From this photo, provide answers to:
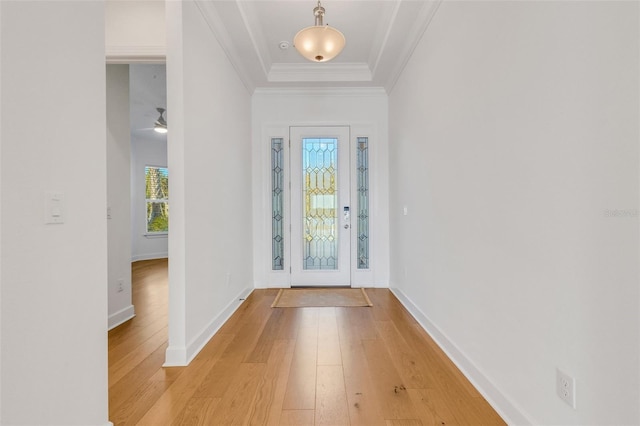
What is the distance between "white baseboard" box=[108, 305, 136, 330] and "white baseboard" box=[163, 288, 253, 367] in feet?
3.31

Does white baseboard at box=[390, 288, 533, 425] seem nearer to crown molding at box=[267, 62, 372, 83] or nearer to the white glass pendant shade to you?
the white glass pendant shade

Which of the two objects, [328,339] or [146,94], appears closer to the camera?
[328,339]

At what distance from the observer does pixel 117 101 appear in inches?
114

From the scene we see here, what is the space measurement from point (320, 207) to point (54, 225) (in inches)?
128

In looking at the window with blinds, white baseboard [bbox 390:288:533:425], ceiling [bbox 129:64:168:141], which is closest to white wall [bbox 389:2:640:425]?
white baseboard [bbox 390:288:533:425]

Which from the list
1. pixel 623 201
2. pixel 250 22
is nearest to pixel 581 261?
pixel 623 201

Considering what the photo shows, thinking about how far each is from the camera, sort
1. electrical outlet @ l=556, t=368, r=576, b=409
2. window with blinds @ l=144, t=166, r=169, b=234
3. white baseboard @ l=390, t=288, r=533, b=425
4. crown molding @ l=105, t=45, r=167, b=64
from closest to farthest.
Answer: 1. electrical outlet @ l=556, t=368, r=576, b=409
2. white baseboard @ l=390, t=288, r=533, b=425
3. crown molding @ l=105, t=45, r=167, b=64
4. window with blinds @ l=144, t=166, r=169, b=234

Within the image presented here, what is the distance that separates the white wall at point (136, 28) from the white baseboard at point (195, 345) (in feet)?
7.95

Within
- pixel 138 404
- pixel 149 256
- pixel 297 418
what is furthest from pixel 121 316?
pixel 149 256

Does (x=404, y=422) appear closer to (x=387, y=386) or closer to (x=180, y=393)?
(x=387, y=386)

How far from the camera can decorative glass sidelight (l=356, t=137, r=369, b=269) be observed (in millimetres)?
4133

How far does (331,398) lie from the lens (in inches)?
64.2

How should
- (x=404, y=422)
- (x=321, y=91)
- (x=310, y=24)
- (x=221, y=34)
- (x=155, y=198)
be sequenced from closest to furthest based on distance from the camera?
(x=404, y=422), (x=221, y=34), (x=310, y=24), (x=321, y=91), (x=155, y=198)

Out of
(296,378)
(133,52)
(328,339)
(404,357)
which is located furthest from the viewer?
(133,52)
